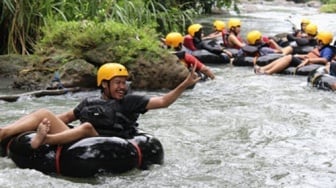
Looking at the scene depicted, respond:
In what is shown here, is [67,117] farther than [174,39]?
No

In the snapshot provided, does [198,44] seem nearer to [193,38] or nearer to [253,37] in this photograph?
[193,38]

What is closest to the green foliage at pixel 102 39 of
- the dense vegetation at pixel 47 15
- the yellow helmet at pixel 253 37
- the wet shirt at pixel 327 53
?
the dense vegetation at pixel 47 15

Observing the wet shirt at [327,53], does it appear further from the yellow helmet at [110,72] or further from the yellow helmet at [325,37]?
the yellow helmet at [110,72]

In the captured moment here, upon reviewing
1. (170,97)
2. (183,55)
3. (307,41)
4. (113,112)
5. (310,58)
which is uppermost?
(170,97)

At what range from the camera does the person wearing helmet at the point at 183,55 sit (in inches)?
417

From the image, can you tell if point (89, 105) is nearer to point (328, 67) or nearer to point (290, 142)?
point (290, 142)

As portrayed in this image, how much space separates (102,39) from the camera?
9758mm

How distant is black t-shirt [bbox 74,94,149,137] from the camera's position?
5.31 meters

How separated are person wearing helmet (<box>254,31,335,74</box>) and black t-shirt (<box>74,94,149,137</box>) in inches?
271

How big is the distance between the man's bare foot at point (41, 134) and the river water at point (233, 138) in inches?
10.5

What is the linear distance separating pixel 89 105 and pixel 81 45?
4422 mm

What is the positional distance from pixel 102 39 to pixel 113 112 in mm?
4596

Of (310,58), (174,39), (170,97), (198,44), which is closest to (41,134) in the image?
(170,97)

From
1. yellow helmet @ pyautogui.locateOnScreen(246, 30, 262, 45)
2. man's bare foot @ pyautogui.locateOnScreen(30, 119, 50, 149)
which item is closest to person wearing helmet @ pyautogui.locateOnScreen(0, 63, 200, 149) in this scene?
man's bare foot @ pyautogui.locateOnScreen(30, 119, 50, 149)
